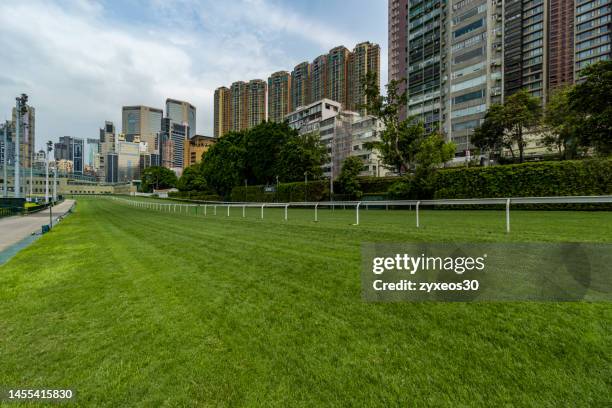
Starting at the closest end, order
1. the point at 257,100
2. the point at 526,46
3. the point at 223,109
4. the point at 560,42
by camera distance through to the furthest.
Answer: the point at 526,46 → the point at 560,42 → the point at 257,100 → the point at 223,109

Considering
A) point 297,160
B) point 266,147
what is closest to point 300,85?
point 266,147

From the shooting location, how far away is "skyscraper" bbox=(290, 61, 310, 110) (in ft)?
463

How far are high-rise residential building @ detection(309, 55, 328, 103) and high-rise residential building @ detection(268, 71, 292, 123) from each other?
49.9 ft

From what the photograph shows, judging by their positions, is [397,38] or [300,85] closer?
[397,38]

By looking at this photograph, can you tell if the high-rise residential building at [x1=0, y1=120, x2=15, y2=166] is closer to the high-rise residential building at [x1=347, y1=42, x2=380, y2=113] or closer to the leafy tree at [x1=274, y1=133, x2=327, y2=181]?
the leafy tree at [x1=274, y1=133, x2=327, y2=181]

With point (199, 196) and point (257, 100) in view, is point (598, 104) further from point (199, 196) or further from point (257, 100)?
point (257, 100)

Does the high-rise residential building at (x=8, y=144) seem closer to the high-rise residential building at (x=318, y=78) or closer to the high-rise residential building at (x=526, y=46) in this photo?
the high-rise residential building at (x=526, y=46)

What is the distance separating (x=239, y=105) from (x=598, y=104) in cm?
15838

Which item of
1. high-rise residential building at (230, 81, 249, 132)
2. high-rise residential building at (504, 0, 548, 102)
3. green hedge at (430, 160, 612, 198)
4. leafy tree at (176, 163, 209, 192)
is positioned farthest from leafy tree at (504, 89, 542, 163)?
high-rise residential building at (230, 81, 249, 132)

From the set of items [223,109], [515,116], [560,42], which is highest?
[223,109]

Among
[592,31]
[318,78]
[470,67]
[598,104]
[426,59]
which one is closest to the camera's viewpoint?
[598,104]

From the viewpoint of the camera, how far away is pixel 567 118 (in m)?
28.6

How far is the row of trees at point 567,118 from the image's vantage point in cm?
1795

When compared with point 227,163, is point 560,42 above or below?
above
